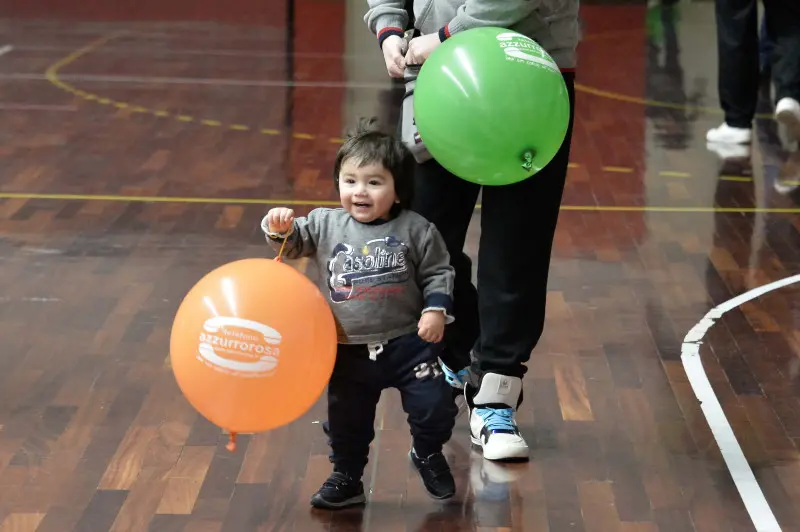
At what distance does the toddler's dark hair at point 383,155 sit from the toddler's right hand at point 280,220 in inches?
6.7

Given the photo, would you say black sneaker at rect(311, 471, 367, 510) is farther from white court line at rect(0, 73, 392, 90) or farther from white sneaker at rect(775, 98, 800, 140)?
white court line at rect(0, 73, 392, 90)

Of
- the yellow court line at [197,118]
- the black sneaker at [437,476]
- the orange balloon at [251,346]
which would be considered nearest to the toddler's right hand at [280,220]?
the orange balloon at [251,346]

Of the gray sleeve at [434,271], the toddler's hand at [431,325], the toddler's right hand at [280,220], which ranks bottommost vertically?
the toddler's hand at [431,325]

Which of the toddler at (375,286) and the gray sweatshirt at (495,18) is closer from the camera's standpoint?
the toddler at (375,286)

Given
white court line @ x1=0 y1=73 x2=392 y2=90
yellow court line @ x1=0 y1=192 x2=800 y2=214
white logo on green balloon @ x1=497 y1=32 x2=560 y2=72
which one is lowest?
white court line @ x1=0 y1=73 x2=392 y2=90

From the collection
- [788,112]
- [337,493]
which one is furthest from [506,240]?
[788,112]

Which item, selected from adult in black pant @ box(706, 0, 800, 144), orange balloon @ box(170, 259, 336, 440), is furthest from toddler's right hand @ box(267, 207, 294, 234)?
adult in black pant @ box(706, 0, 800, 144)

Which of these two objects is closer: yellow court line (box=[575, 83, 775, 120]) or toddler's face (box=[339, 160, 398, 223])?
toddler's face (box=[339, 160, 398, 223])

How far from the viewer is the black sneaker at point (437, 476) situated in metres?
2.94

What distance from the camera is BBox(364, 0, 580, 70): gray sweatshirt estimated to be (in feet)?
9.40

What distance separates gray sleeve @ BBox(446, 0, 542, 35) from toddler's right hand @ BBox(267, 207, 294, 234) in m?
0.59

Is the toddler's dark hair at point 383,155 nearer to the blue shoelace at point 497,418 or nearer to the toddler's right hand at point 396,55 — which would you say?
the toddler's right hand at point 396,55

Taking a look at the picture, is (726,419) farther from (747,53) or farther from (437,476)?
(747,53)

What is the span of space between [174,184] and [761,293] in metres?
2.67
